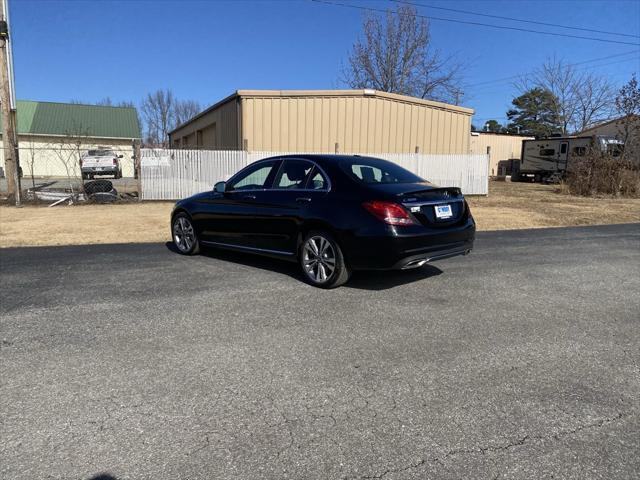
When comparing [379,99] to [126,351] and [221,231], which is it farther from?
[126,351]

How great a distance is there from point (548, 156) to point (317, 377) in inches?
1335

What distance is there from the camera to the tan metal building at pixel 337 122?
1856cm

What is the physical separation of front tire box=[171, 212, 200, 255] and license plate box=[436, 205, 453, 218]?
146 inches

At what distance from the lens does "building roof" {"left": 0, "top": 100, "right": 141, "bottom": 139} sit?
4050 cm

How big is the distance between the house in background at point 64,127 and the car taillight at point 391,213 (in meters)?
35.6

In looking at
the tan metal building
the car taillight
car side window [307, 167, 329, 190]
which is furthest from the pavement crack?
the tan metal building

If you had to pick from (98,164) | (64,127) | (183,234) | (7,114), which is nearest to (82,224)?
(183,234)

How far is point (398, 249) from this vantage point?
5164 millimetres

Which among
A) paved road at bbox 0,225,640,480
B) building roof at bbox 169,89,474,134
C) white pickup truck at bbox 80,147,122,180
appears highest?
building roof at bbox 169,89,474,134

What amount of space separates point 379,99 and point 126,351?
17.9 m

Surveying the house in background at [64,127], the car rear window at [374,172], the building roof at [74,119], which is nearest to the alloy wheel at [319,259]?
the car rear window at [374,172]

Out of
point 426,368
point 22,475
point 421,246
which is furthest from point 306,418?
point 421,246

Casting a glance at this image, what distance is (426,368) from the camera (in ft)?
11.8

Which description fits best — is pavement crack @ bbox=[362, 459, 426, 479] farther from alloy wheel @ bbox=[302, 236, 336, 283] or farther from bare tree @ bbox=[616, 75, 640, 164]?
bare tree @ bbox=[616, 75, 640, 164]
